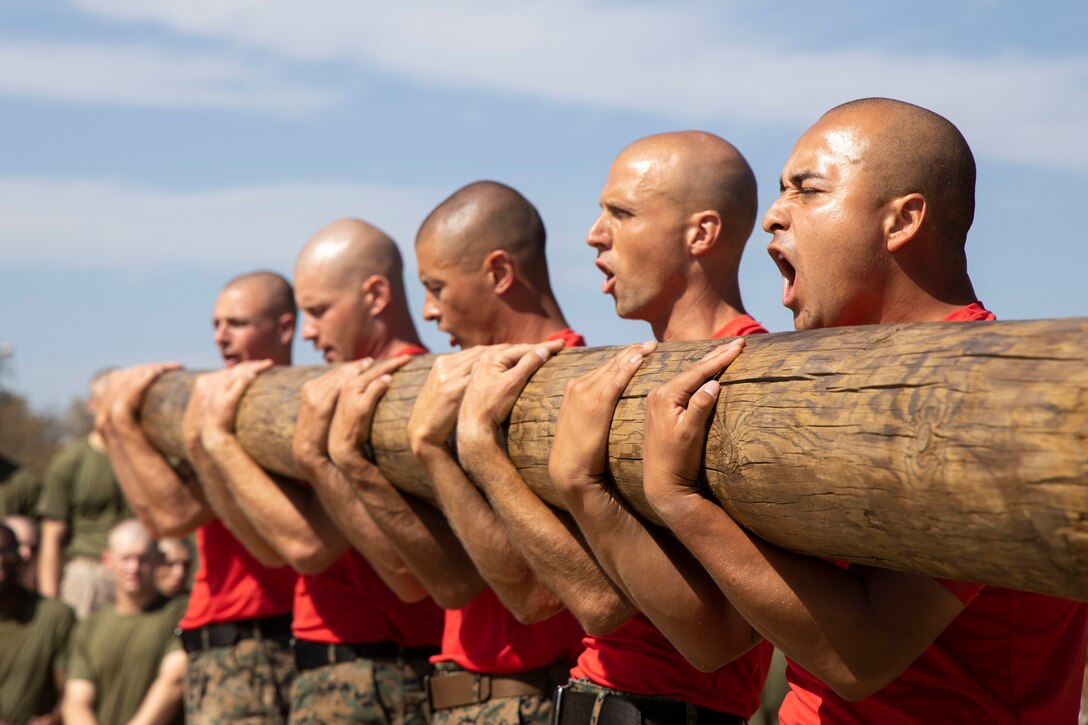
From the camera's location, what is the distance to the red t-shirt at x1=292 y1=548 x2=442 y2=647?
586 cm

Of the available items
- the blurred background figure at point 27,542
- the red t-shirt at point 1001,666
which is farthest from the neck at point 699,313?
the blurred background figure at point 27,542

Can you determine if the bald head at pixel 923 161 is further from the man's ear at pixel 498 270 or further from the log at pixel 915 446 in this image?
the man's ear at pixel 498 270

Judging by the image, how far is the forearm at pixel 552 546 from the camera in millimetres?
3789

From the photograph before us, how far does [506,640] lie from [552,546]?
1052 millimetres

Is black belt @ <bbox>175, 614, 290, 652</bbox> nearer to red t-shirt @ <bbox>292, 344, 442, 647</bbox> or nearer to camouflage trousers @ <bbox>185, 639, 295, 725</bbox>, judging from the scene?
camouflage trousers @ <bbox>185, 639, 295, 725</bbox>

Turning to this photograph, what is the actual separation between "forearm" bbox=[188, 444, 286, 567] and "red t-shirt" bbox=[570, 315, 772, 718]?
2527 mm

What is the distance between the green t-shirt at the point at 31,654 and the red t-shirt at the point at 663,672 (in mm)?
6421

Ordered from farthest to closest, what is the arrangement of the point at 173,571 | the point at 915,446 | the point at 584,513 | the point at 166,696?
the point at 173,571
the point at 166,696
the point at 584,513
the point at 915,446

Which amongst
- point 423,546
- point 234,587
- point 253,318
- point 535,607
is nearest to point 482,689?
point 423,546

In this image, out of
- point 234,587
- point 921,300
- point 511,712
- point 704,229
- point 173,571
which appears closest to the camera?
point 921,300

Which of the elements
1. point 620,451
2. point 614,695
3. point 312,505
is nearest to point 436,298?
point 312,505

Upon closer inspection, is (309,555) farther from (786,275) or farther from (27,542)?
(27,542)

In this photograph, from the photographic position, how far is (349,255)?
6.66 metres

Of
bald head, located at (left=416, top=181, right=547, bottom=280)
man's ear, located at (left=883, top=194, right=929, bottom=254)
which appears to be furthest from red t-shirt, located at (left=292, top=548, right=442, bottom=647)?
man's ear, located at (left=883, top=194, right=929, bottom=254)
